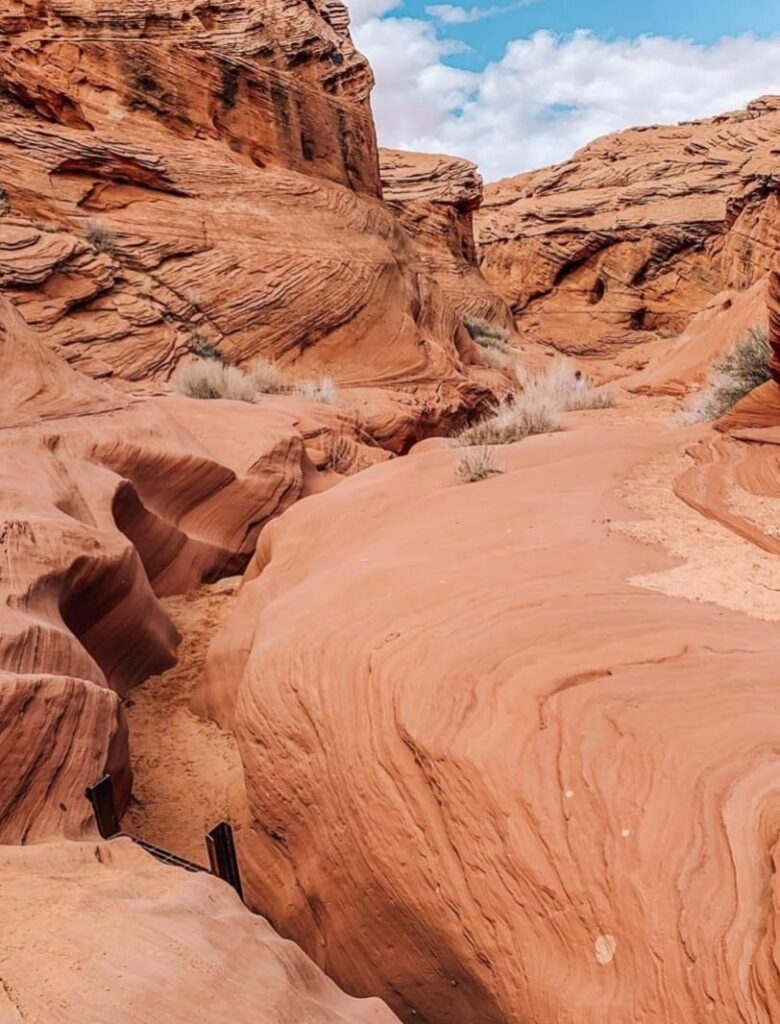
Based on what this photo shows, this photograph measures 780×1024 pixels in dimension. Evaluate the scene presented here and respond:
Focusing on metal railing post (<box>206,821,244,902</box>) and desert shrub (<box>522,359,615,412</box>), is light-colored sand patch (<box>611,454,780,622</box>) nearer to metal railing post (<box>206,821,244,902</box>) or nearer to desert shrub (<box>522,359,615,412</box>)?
metal railing post (<box>206,821,244,902</box>)

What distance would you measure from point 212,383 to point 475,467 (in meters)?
6.00

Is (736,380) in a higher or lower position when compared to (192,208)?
lower

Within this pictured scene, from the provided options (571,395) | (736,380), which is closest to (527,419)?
(736,380)

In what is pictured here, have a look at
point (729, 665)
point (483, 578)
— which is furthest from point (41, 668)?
point (729, 665)

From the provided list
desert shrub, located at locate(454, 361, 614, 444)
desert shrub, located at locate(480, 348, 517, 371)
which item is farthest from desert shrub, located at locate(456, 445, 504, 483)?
desert shrub, located at locate(480, 348, 517, 371)

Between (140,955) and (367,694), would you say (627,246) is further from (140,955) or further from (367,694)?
(140,955)

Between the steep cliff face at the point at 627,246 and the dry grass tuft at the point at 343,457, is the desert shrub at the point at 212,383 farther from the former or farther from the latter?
the steep cliff face at the point at 627,246

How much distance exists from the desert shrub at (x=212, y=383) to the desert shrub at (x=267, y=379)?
60cm

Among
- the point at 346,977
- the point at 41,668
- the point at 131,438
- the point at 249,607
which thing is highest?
the point at 131,438

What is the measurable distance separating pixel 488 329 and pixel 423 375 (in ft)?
27.8

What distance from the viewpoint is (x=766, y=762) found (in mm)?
2057

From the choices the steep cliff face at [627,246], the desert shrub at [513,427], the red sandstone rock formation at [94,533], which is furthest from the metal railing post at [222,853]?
the steep cliff face at [627,246]

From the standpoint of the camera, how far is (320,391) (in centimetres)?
1151

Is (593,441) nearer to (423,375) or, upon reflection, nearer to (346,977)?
(346,977)
